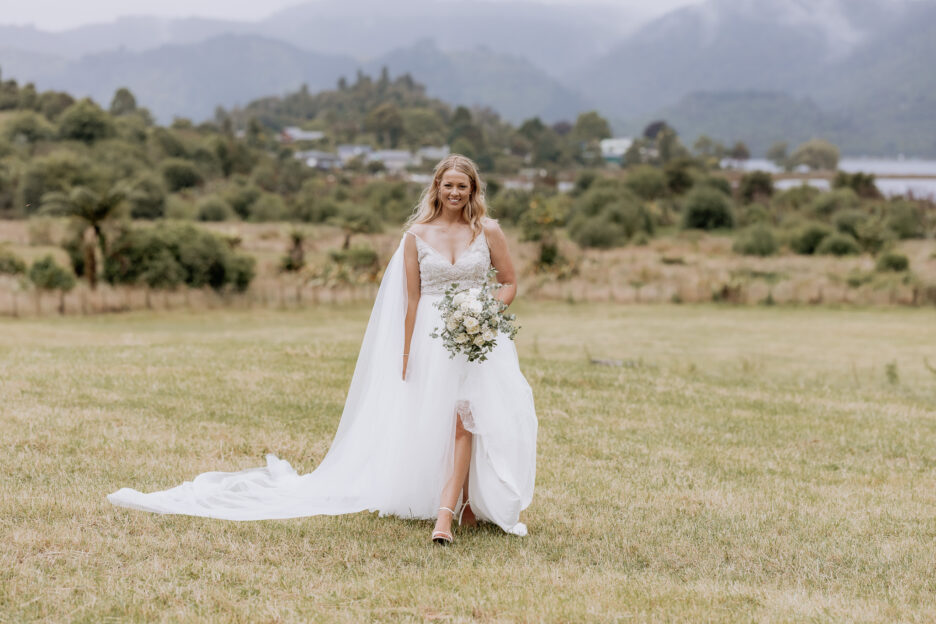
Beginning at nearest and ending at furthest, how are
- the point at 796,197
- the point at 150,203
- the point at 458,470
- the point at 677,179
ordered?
the point at 458,470, the point at 150,203, the point at 796,197, the point at 677,179

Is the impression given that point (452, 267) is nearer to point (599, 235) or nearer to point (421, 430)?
point (421, 430)

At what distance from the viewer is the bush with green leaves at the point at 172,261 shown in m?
33.3

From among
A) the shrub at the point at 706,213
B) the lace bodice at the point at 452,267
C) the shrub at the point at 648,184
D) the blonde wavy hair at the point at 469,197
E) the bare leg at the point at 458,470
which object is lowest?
the bare leg at the point at 458,470

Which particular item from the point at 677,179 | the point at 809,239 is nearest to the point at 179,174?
the point at 677,179

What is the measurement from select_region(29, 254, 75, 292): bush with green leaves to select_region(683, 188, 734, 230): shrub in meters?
50.5

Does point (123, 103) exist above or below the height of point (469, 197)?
above

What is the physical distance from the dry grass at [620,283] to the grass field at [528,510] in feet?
50.7

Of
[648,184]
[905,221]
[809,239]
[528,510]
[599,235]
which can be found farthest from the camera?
[648,184]

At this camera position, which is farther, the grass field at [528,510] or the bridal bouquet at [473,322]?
the bridal bouquet at [473,322]

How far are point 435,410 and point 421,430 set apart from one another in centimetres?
18

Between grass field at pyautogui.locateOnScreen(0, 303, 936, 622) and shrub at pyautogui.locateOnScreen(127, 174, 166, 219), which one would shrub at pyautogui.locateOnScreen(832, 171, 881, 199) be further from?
grass field at pyautogui.locateOnScreen(0, 303, 936, 622)

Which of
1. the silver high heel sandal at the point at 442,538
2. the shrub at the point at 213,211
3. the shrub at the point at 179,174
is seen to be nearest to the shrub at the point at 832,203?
the shrub at the point at 213,211

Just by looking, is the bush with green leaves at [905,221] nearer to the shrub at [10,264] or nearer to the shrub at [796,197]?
the shrub at [796,197]

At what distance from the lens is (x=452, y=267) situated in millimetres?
6637
